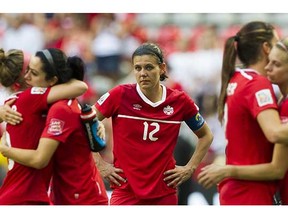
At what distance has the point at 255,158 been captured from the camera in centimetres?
586

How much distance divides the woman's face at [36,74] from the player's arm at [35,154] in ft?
1.36

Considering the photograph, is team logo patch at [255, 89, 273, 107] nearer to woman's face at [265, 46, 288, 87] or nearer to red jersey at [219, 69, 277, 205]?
red jersey at [219, 69, 277, 205]

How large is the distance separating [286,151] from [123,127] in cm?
143

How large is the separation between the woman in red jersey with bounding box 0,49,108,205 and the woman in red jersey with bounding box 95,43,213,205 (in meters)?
0.31

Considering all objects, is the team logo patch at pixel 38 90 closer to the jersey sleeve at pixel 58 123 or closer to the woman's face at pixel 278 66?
the jersey sleeve at pixel 58 123

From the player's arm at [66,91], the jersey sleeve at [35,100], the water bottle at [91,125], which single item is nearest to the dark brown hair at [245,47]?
the water bottle at [91,125]

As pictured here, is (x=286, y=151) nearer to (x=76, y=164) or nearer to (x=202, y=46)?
(x=76, y=164)

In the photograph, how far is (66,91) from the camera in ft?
20.4

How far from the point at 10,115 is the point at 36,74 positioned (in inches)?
12.8

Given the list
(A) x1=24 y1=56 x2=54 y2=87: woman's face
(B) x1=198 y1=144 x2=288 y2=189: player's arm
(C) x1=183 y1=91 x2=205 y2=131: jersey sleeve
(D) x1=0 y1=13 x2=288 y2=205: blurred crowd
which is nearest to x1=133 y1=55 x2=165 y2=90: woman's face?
(C) x1=183 y1=91 x2=205 y2=131: jersey sleeve

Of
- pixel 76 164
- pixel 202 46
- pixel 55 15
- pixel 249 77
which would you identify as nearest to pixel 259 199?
pixel 249 77

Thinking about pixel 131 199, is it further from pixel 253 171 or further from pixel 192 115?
pixel 253 171

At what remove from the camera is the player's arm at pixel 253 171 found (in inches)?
225

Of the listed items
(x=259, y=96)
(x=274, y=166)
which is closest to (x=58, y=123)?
(x=259, y=96)
